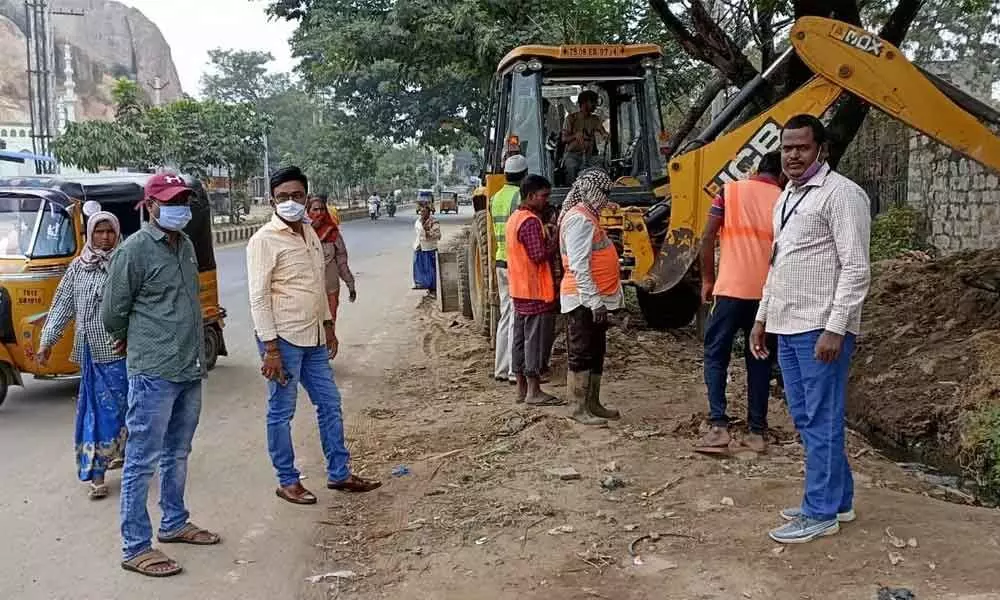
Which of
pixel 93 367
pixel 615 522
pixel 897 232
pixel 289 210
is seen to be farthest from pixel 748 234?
pixel 897 232

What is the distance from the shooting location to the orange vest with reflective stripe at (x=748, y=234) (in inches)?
207

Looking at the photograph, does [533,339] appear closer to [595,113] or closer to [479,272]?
[595,113]

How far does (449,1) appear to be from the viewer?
16.7 m

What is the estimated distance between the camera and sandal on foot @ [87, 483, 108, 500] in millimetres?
5527

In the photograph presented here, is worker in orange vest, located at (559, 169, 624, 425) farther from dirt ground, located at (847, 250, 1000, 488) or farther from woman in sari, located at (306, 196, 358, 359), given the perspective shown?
A: woman in sari, located at (306, 196, 358, 359)

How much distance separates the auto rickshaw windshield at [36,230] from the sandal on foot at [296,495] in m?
3.74

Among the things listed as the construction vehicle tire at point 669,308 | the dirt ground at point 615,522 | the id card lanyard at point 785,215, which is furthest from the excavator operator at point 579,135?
the id card lanyard at point 785,215

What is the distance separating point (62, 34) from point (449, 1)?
52.6 meters

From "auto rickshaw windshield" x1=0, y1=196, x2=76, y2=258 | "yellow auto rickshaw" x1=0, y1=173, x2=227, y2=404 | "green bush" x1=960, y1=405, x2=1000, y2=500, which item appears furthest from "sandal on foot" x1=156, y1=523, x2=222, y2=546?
"green bush" x1=960, y1=405, x2=1000, y2=500

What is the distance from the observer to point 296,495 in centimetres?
533

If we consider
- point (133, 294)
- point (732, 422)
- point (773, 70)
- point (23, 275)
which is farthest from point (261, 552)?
point (773, 70)

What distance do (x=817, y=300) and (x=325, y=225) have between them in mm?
5453

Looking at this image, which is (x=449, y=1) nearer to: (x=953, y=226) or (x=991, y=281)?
(x=953, y=226)

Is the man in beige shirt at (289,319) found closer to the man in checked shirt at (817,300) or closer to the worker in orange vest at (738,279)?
the worker in orange vest at (738,279)
